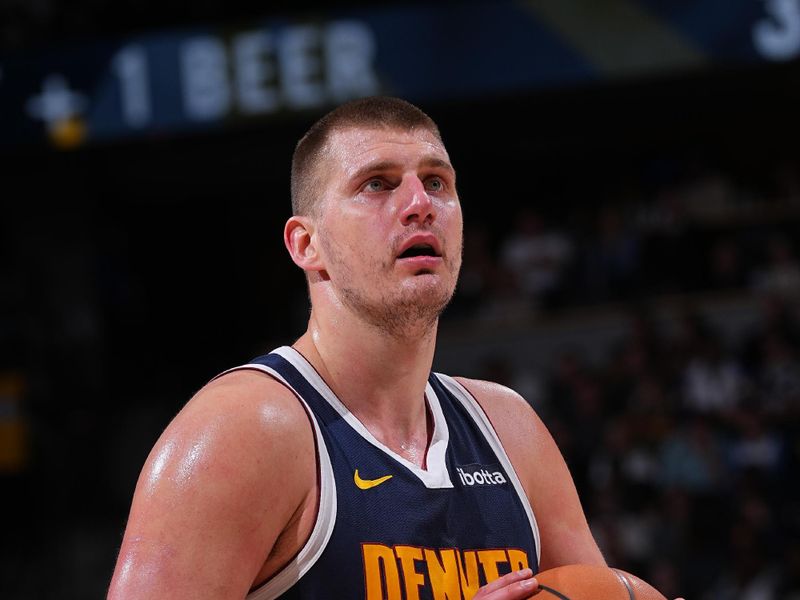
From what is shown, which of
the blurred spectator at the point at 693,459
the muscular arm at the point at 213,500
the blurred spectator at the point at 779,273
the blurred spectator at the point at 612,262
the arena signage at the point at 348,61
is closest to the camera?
the muscular arm at the point at 213,500

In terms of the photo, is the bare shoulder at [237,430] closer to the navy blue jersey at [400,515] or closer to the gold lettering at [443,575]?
the navy blue jersey at [400,515]

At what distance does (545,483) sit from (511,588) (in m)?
0.63

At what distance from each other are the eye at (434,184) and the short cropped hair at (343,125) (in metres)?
0.12

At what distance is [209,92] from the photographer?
30.7 ft

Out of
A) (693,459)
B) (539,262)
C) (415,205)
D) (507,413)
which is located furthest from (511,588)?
(539,262)

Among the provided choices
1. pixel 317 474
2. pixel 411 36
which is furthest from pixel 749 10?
pixel 317 474

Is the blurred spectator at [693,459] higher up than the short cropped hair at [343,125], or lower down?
lower down

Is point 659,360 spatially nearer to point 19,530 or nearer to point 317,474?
point 19,530

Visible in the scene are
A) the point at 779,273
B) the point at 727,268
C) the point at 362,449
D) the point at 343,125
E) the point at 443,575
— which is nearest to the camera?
the point at 443,575

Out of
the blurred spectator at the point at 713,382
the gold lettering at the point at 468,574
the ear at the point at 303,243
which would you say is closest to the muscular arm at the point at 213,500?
the gold lettering at the point at 468,574

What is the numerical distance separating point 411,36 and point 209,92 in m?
1.62

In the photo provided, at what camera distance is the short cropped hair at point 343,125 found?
2840 millimetres

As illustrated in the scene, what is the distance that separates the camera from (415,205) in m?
2.70

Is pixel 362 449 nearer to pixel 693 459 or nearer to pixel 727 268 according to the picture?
pixel 693 459
